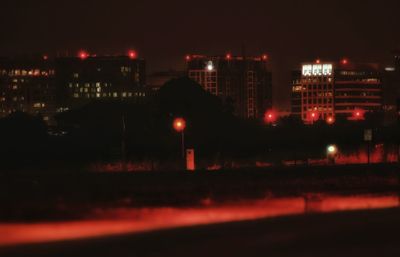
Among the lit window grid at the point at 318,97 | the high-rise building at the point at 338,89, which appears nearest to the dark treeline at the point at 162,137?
the high-rise building at the point at 338,89

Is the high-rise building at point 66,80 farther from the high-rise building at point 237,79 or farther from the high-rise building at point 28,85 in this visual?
the high-rise building at point 237,79

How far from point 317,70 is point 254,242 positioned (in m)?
163

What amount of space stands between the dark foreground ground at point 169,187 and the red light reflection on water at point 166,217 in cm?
119

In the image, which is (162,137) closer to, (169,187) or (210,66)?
(169,187)

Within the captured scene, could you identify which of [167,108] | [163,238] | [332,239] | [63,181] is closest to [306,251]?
[332,239]

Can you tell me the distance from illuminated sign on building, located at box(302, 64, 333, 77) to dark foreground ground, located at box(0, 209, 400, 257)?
157 m

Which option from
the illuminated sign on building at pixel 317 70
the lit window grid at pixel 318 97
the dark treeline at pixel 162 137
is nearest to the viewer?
the dark treeline at pixel 162 137

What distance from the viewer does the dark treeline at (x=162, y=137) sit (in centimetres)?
4906

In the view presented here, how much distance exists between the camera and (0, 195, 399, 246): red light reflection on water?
1645 centimetres

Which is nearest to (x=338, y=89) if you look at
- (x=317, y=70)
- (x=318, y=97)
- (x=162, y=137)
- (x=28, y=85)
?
(x=318, y=97)

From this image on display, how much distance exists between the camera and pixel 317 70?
174125 millimetres

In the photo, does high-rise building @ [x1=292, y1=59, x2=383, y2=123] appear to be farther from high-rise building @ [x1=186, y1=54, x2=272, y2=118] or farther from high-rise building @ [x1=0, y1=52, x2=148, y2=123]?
high-rise building @ [x1=0, y1=52, x2=148, y2=123]

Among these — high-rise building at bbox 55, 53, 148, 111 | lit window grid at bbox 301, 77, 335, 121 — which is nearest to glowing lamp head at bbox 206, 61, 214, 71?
high-rise building at bbox 55, 53, 148, 111

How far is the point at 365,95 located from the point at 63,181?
146m
